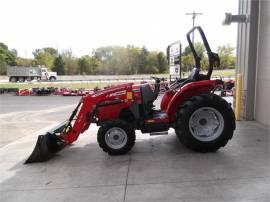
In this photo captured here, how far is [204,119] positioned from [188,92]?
21.1 inches

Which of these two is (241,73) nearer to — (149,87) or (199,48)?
(199,48)

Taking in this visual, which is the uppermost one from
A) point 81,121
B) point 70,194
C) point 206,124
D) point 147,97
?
point 147,97

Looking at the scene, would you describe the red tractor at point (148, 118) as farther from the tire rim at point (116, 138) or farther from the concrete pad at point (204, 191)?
the concrete pad at point (204, 191)

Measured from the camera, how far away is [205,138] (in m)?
4.99

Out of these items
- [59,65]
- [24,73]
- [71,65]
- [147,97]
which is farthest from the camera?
[71,65]

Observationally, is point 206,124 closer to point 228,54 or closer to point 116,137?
point 116,137

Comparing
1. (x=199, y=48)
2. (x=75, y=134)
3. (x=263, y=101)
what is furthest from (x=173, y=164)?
(x=263, y=101)

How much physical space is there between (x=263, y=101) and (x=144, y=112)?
11.5ft

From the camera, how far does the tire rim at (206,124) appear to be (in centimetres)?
498

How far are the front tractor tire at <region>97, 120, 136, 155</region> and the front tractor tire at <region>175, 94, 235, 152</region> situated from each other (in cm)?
82

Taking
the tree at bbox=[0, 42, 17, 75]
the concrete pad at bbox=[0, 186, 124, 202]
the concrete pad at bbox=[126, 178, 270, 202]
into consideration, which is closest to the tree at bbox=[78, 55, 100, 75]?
the tree at bbox=[0, 42, 17, 75]

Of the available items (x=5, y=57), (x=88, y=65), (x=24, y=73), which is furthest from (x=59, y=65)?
(x=24, y=73)

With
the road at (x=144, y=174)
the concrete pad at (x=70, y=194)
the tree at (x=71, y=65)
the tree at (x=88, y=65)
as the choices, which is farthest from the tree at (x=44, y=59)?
the concrete pad at (x=70, y=194)

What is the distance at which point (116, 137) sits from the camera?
495 cm
